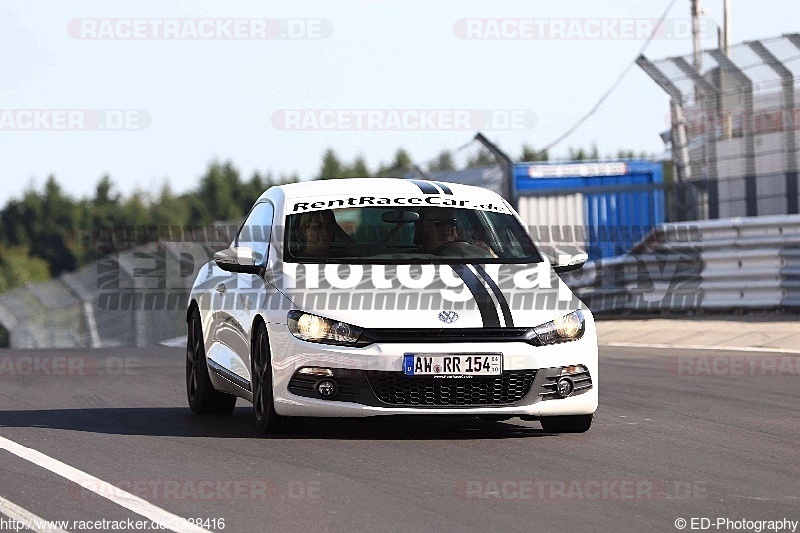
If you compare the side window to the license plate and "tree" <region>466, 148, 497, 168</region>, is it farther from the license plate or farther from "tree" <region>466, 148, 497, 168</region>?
"tree" <region>466, 148, 497, 168</region>

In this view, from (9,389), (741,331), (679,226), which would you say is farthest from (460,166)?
(9,389)

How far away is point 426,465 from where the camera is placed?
7988mm

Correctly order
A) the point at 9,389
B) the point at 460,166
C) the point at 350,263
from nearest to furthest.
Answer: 1. the point at 350,263
2. the point at 9,389
3. the point at 460,166

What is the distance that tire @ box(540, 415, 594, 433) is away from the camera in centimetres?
937

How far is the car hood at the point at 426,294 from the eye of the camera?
875cm

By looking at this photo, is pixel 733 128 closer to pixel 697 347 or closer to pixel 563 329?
pixel 697 347

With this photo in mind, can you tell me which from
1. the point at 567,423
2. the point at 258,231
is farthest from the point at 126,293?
the point at 567,423

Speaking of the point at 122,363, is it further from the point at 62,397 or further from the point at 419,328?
the point at 419,328

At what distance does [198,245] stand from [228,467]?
714 inches

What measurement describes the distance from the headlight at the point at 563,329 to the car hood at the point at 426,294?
0.04 m

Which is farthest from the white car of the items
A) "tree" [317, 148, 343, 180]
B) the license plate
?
"tree" [317, 148, 343, 180]

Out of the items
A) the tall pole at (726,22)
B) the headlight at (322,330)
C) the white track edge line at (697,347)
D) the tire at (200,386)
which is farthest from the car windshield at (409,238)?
the tall pole at (726,22)

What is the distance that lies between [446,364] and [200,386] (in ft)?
8.48

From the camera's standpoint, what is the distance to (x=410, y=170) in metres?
31.2
